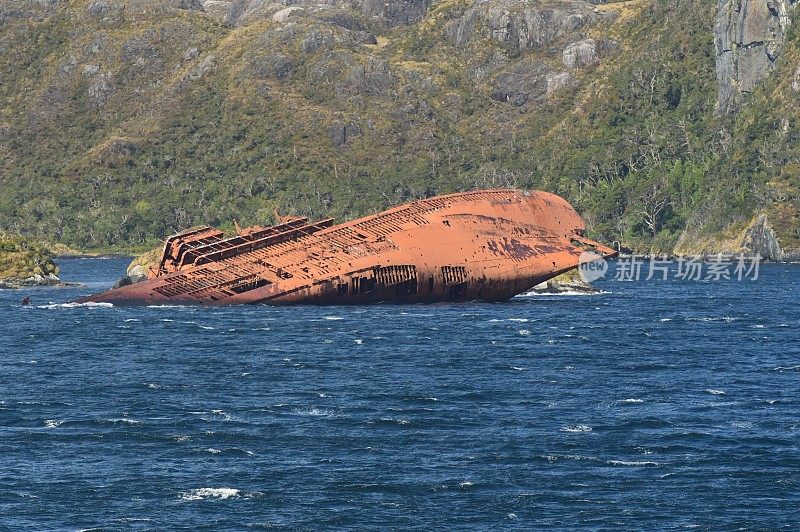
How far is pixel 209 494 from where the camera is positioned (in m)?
50.2

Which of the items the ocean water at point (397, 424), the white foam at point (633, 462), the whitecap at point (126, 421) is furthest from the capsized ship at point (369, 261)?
the white foam at point (633, 462)

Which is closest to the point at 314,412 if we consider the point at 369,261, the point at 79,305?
the point at 369,261

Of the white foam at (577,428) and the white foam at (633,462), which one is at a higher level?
the white foam at (577,428)

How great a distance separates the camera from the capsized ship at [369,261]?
117562mm

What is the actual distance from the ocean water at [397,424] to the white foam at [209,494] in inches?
4.1

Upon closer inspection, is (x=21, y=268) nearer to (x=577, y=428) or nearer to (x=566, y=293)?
(x=566, y=293)

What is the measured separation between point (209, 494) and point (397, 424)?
48.2 feet

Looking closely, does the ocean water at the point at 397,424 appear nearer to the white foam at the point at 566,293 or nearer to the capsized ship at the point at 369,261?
the capsized ship at the point at 369,261

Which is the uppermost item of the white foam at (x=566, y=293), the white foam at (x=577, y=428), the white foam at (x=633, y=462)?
the white foam at (x=566, y=293)

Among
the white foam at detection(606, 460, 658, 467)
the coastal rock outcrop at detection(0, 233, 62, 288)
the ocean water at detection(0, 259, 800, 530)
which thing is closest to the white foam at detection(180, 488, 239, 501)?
the ocean water at detection(0, 259, 800, 530)

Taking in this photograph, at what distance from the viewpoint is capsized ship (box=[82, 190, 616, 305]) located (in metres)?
118

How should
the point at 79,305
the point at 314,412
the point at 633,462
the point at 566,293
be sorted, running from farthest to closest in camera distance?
1. the point at 566,293
2. the point at 79,305
3. the point at 314,412
4. the point at 633,462

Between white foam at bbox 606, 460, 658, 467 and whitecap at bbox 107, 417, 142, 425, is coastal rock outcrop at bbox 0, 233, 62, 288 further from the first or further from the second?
white foam at bbox 606, 460, 658, 467

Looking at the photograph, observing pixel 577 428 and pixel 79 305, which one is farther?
pixel 79 305
